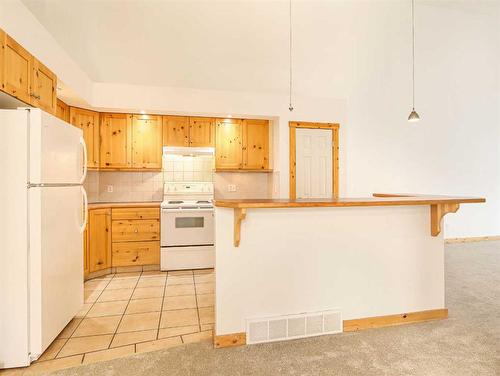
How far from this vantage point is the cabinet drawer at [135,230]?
382 centimetres

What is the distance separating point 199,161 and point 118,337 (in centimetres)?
295

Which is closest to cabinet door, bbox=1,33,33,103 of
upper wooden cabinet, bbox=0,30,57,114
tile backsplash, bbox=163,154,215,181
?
upper wooden cabinet, bbox=0,30,57,114

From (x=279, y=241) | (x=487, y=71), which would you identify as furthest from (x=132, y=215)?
(x=487, y=71)

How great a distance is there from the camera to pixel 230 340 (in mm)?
2061

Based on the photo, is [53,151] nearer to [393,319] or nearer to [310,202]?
[310,202]

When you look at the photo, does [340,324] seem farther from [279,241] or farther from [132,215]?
[132,215]

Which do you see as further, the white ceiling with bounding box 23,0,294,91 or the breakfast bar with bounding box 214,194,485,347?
the white ceiling with bounding box 23,0,294,91

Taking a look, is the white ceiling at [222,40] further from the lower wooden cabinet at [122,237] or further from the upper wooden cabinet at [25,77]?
the lower wooden cabinet at [122,237]

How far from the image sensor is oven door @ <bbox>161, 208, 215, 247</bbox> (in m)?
3.94

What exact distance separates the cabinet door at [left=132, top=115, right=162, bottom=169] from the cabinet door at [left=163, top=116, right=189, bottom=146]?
0.29 feet

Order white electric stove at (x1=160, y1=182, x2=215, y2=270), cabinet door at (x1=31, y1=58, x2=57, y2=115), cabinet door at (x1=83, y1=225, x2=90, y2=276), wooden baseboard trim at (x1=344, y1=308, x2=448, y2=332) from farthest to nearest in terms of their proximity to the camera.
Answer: white electric stove at (x1=160, y1=182, x2=215, y2=270)
cabinet door at (x1=83, y1=225, x2=90, y2=276)
cabinet door at (x1=31, y1=58, x2=57, y2=115)
wooden baseboard trim at (x1=344, y1=308, x2=448, y2=332)

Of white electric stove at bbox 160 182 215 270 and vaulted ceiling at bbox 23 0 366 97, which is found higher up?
vaulted ceiling at bbox 23 0 366 97

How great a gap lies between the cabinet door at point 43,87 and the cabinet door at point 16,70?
0.23 feet

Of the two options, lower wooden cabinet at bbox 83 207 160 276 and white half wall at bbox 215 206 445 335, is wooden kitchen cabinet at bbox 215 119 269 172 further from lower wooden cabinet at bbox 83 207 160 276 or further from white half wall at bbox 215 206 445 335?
white half wall at bbox 215 206 445 335
